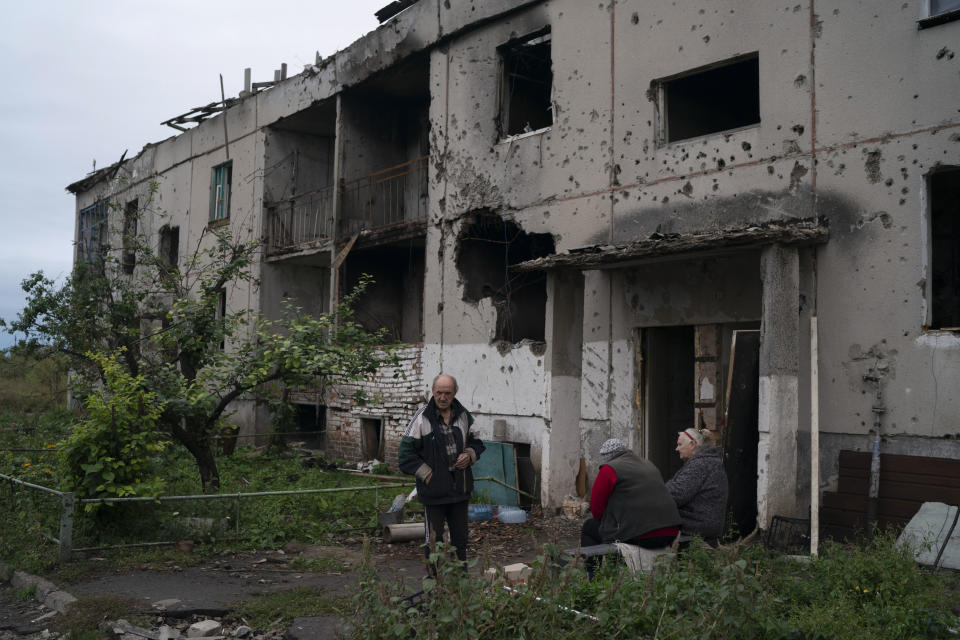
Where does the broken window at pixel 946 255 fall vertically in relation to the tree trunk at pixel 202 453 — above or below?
above

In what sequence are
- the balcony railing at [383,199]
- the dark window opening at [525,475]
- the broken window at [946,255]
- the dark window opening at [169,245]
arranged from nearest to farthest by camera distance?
1. the broken window at [946,255]
2. the dark window opening at [525,475]
3. the balcony railing at [383,199]
4. the dark window opening at [169,245]

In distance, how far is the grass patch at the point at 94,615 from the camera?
5.22 meters

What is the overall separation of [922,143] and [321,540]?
7169 millimetres

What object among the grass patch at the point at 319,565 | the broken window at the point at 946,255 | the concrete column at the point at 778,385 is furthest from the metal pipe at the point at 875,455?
the grass patch at the point at 319,565

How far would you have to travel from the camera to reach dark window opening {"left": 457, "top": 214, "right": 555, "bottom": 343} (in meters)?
12.5

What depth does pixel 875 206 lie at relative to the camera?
25.9 feet

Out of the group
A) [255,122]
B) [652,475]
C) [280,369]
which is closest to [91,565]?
[280,369]

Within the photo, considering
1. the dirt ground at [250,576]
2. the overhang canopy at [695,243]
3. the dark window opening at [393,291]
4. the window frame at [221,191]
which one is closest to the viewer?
the dirt ground at [250,576]

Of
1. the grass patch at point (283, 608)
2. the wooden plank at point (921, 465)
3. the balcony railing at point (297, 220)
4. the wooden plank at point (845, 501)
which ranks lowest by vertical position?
the grass patch at point (283, 608)

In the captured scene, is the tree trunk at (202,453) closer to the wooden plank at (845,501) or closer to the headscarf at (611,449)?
the headscarf at (611,449)

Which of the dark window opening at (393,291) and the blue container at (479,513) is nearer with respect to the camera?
the blue container at (479,513)

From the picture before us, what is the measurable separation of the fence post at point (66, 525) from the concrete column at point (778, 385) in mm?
6355

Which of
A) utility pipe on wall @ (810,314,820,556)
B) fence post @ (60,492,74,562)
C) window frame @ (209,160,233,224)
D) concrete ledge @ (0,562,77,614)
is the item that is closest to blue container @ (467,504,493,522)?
utility pipe on wall @ (810,314,820,556)

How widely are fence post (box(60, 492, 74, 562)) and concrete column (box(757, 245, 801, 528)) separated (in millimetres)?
6355
